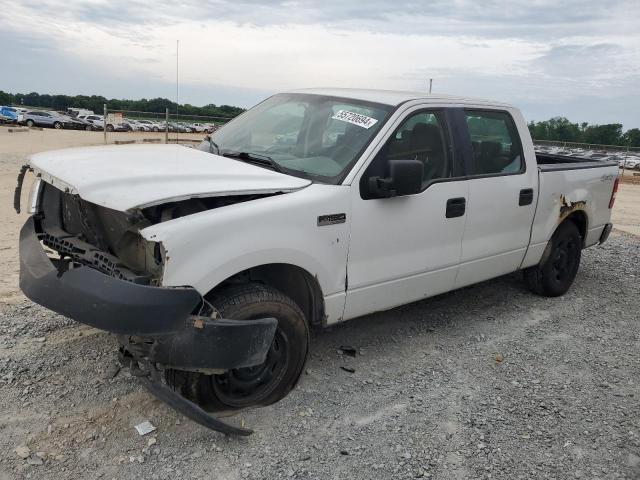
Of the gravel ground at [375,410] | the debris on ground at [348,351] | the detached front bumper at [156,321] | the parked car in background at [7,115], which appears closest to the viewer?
the detached front bumper at [156,321]

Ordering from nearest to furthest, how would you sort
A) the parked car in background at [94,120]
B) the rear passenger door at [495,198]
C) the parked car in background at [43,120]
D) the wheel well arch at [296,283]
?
1. the wheel well arch at [296,283]
2. the rear passenger door at [495,198]
3. the parked car in background at [43,120]
4. the parked car in background at [94,120]

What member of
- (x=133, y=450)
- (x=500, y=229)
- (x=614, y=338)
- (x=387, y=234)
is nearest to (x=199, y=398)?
(x=133, y=450)

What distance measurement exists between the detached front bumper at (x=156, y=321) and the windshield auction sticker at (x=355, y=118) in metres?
1.58

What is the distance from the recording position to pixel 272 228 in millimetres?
3162

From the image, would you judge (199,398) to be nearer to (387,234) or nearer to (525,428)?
(387,234)

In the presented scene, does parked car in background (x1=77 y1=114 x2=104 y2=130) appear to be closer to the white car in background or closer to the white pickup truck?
the white car in background

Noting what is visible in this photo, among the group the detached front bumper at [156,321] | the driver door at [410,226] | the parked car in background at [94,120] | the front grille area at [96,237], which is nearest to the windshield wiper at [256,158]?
the driver door at [410,226]

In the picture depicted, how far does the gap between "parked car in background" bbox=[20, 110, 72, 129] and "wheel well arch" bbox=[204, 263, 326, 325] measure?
143 feet

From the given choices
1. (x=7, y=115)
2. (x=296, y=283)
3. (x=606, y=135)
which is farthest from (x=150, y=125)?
(x=606, y=135)

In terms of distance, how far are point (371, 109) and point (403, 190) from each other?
737 mm

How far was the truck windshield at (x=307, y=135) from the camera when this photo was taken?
3.73m

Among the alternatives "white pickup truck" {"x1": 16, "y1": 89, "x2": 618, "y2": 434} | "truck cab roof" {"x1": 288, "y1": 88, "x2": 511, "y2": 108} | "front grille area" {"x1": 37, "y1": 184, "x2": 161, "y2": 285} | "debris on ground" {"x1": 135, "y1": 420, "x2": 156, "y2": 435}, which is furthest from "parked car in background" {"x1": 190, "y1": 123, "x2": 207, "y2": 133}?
"debris on ground" {"x1": 135, "y1": 420, "x2": 156, "y2": 435}

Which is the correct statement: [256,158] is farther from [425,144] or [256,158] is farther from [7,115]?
[7,115]

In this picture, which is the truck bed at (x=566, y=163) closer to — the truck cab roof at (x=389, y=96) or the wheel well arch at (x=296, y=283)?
the truck cab roof at (x=389, y=96)
